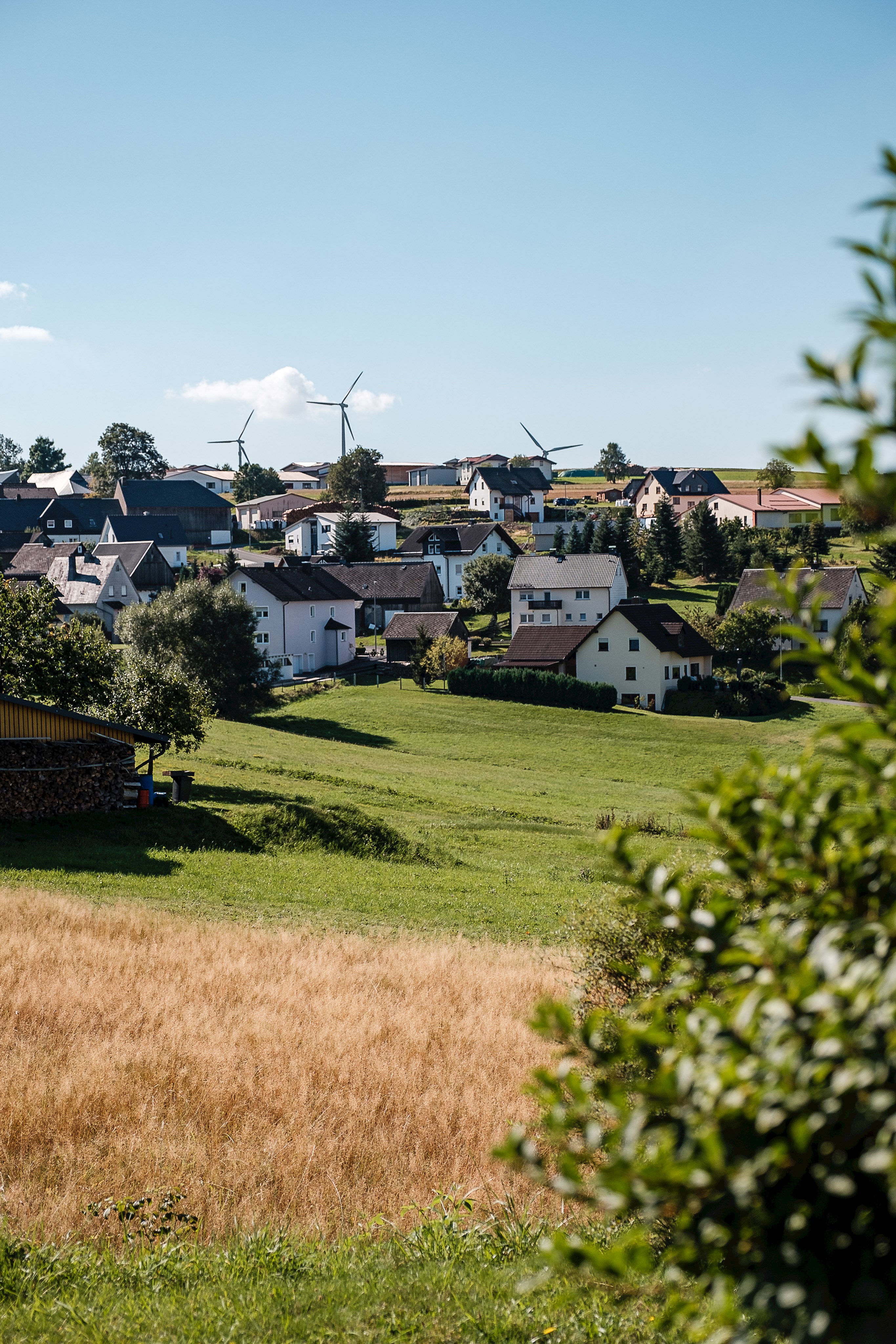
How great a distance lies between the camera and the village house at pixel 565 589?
99812 mm

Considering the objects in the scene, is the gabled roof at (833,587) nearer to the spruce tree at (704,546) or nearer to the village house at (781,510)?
the spruce tree at (704,546)

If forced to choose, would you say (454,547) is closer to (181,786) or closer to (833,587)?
(833,587)

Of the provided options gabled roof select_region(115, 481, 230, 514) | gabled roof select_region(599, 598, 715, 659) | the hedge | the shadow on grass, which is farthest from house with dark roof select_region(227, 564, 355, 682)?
gabled roof select_region(115, 481, 230, 514)

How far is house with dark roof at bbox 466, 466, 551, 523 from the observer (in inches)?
6585

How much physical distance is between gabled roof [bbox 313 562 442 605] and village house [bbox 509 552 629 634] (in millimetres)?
12208

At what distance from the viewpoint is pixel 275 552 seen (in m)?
151

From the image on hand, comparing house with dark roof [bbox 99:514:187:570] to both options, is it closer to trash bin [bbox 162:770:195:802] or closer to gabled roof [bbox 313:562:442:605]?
gabled roof [bbox 313:562:442:605]

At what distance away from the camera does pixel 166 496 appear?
159375 millimetres

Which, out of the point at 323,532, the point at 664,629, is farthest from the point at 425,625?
the point at 323,532

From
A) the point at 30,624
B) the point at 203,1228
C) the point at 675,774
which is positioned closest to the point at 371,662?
the point at 675,774

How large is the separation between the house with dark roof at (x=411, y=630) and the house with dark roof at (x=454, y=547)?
1109 inches

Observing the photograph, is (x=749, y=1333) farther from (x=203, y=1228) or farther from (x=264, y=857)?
(x=264, y=857)

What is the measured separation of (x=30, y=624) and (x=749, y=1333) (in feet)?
130

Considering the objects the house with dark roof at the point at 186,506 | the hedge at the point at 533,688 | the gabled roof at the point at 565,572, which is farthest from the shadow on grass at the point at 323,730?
the house with dark roof at the point at 186,506
